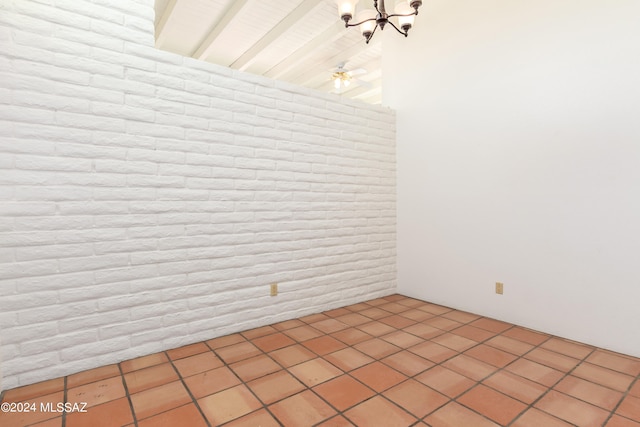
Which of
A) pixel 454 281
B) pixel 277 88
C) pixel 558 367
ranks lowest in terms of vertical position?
pixel 558 367

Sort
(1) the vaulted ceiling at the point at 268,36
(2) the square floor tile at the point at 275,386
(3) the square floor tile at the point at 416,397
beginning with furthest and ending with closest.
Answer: (1) the vaulted ceiling at the point at 268,36 < (2) the square floor tile at the point at 275,386 < (3) the square floor tile at the point at 416,397

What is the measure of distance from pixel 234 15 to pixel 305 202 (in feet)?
8.26

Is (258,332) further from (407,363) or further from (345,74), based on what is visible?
(345,74)

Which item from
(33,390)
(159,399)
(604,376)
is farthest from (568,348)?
(33,390)

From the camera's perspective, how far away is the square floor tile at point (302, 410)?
146cm

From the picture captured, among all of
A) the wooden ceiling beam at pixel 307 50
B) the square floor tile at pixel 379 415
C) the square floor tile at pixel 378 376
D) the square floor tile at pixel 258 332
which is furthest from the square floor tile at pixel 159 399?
the wooden ceiling beam at pixel 307 50

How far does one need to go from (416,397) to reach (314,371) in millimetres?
601

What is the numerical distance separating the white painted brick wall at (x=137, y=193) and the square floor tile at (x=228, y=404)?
2.39 ft

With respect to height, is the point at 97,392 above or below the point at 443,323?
above

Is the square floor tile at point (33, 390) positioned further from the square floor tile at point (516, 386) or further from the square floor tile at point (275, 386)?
the square floor tile at point (516, 386)

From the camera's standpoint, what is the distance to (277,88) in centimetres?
264

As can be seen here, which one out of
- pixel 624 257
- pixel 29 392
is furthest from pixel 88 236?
pixel 624 257

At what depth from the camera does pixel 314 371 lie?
6.25 ft

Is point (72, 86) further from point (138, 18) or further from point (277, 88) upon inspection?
point (277, 88)
